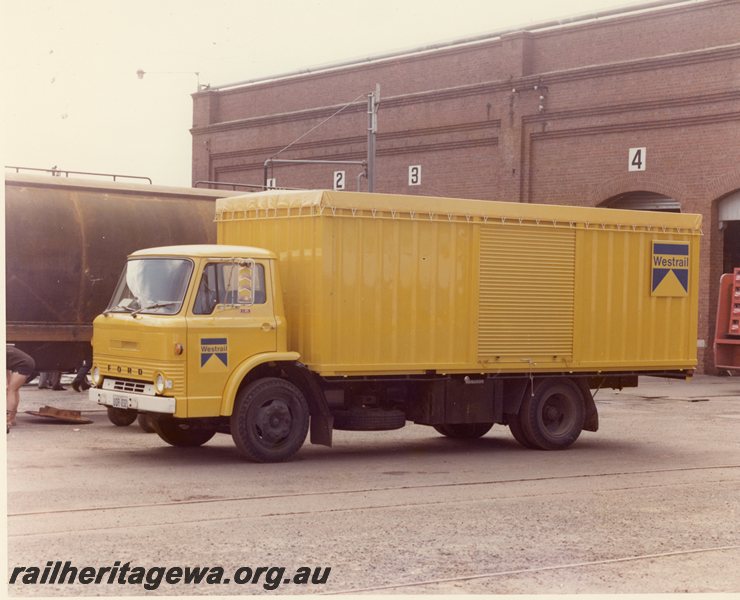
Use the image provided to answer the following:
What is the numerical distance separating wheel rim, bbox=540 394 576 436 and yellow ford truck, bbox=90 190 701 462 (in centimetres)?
2

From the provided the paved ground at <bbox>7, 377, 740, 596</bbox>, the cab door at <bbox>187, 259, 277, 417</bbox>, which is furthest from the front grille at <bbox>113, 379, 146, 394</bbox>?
the paved ground at <bbox>7, 377, 740, 596</bbox>

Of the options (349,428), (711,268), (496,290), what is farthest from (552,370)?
(711,268)

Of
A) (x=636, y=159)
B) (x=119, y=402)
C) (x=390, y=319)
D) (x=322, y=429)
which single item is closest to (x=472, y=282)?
Result: (x=390, y=319)

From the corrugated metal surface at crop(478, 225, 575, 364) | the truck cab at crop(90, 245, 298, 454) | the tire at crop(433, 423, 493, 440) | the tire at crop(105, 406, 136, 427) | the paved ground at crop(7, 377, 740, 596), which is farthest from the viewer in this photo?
the tire at crop(105, 406, 136, 427)

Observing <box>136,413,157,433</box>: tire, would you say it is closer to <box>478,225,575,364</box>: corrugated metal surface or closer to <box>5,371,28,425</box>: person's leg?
<box>5,371,28,425</box>: person's leg

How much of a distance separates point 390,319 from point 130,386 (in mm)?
2893

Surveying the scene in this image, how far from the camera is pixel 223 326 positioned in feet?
45.0

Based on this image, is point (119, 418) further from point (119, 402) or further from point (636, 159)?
point (636, 159)

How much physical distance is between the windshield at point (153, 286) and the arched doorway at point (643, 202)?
22.1 m

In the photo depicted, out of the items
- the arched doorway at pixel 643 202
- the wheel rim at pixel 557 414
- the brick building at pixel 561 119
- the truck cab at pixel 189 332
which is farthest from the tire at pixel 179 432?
the arched doorway at pixel 643 202

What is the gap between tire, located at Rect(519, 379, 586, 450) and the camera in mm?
15641

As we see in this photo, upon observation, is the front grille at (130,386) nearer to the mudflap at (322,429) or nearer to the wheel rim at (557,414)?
the mudflap at (322,429)

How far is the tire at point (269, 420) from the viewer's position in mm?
13742

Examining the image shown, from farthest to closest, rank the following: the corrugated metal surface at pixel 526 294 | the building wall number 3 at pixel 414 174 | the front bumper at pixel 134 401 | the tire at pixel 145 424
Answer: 1. the building wall number 3 at pixel 414 174
2. the tire at pixel 145 424
3. the corrugated metal surface at pixel 526 294
4. the front bumper at pixel 134 401
